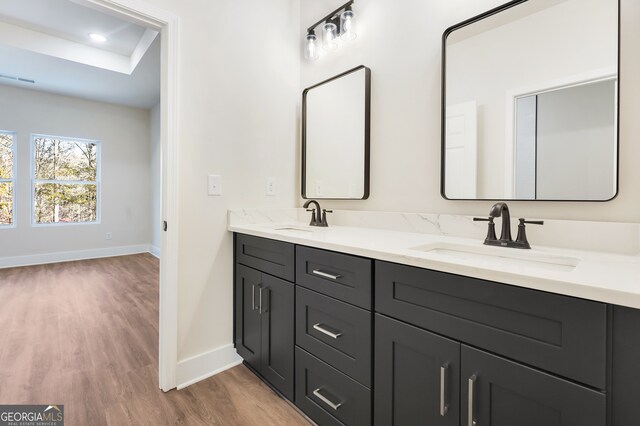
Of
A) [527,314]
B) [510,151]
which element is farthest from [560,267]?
[510,151]

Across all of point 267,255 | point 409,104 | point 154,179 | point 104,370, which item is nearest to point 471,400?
point 267,255

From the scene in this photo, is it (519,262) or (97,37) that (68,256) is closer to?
(97,37)

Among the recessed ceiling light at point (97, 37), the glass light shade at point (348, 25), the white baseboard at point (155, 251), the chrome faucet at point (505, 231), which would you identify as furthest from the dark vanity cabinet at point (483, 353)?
A: the white baseboard at point (155, 251)

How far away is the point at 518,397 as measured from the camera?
30.4 inches

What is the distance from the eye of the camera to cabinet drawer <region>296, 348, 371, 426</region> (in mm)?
1146

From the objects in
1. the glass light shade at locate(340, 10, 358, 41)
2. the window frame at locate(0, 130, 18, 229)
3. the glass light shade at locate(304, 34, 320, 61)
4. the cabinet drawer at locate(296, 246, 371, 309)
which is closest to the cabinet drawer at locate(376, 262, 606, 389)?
the cabinet drawer at locate(296, 246, 371, 309)

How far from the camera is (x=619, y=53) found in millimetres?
1059

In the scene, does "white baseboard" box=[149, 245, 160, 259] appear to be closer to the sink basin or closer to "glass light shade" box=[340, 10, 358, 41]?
"glass light shade" box=[340, 10, 358, 41]

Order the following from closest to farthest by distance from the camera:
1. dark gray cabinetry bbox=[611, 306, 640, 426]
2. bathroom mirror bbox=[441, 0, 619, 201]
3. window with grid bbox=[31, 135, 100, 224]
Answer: dark gray cabinetry bbox=[611, 306, 640, 426] → bathroom mirror bbox=[441, 0, 619, 201] → window with grid bbox=[31, 135, 100, 224]

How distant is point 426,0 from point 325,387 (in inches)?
74.3

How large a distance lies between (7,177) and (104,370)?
4.42m

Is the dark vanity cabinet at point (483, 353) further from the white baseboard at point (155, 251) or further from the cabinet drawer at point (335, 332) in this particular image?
the white baseboard at point (155, 251)

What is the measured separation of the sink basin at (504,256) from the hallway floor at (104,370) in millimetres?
1028

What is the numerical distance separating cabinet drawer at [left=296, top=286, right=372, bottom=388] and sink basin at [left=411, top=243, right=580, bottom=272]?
357 mm
